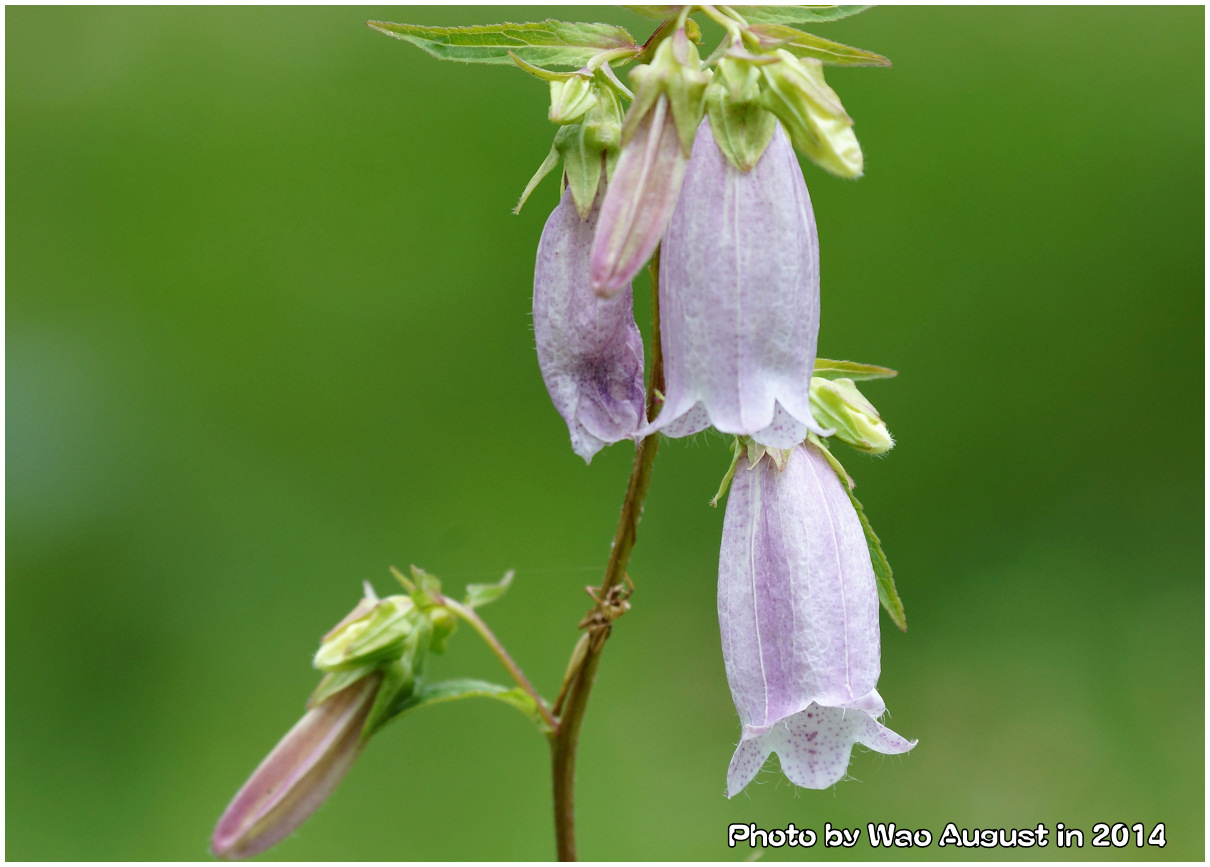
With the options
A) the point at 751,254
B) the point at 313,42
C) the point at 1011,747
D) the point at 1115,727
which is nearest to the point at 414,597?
the point at 751,254

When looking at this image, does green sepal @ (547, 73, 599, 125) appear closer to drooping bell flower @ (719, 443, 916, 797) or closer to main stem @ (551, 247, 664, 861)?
main stem @ (551, 247, 664, 861)

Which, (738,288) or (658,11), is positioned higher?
(658,11)

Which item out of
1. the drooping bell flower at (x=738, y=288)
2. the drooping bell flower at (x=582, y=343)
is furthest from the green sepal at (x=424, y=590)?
the drooping bell flower at (x=738, y=288)

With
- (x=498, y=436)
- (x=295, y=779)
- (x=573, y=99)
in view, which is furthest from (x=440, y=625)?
(x=498, y=436)

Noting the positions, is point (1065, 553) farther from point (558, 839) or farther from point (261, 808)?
point (261, 808)

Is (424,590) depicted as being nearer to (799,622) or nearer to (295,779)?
(295,779)

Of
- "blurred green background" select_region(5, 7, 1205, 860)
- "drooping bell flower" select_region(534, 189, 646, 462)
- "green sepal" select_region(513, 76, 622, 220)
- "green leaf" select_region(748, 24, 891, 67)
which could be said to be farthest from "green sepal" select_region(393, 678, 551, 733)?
"blurred green background" select_region(5, 7, 1205, 860)
